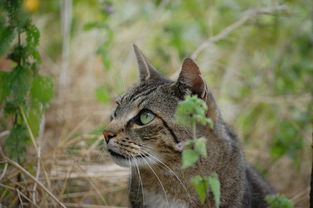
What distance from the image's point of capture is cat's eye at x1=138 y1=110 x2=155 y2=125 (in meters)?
2.71

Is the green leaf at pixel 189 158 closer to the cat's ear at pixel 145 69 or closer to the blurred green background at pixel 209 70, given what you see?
the cat's ear at pixel 145 69

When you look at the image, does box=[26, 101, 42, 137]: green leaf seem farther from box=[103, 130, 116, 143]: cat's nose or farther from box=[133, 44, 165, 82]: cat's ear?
box=[133, 44, 165, 82]: cat's ear

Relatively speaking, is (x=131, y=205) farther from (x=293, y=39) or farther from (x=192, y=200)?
(x=293, y=39)

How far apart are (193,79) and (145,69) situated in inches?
28.3

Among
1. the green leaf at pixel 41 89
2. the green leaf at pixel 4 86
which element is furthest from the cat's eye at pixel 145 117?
the green leaf at pixel 4 86

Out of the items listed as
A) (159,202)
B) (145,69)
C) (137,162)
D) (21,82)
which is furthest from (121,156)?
(145,69)

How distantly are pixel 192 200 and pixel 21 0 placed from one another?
145 cm

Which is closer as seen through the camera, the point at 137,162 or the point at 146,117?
the point at 137,162

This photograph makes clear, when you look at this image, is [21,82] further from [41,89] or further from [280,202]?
[280,202]

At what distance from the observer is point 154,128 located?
2.67 metres

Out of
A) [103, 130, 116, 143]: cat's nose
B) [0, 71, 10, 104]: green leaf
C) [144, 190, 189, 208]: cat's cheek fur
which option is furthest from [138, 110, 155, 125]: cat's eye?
[0, 71, 10, 104]: green leaf

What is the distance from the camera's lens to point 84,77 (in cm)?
559

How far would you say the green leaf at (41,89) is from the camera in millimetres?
2881

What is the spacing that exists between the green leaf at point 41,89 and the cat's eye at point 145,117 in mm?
564
